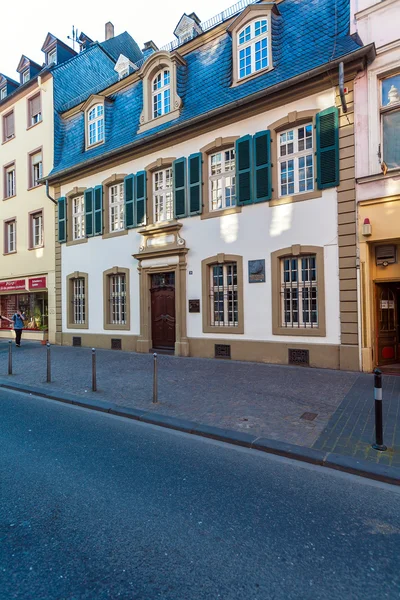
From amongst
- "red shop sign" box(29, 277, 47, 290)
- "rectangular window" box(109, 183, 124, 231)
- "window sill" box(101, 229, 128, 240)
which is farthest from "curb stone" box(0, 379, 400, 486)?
"red shop sign" box(29, 277, 47, 290)

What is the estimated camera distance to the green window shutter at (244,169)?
35.8 feet

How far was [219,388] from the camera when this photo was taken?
26.0 feet

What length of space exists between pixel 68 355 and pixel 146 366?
4.00 m

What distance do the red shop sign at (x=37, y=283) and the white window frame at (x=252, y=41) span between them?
1196cm

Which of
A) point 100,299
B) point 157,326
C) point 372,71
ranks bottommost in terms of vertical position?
point 157,326

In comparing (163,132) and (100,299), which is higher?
(163,132)

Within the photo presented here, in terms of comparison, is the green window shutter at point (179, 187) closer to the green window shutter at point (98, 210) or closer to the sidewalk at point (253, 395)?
the green window shutter at point (98, 210)

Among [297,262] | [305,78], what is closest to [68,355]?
[297,262]

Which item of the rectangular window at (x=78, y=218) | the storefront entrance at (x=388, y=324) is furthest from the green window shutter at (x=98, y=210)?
the storefront entrance at (x=388, y=324)

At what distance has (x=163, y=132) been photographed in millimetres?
12352

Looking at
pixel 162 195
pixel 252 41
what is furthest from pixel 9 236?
pixel 252 41

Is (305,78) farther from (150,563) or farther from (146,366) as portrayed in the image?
(150,563)

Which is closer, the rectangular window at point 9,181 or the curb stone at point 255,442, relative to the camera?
the curb stone at point 255,442

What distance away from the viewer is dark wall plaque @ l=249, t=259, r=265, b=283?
10.7 m
